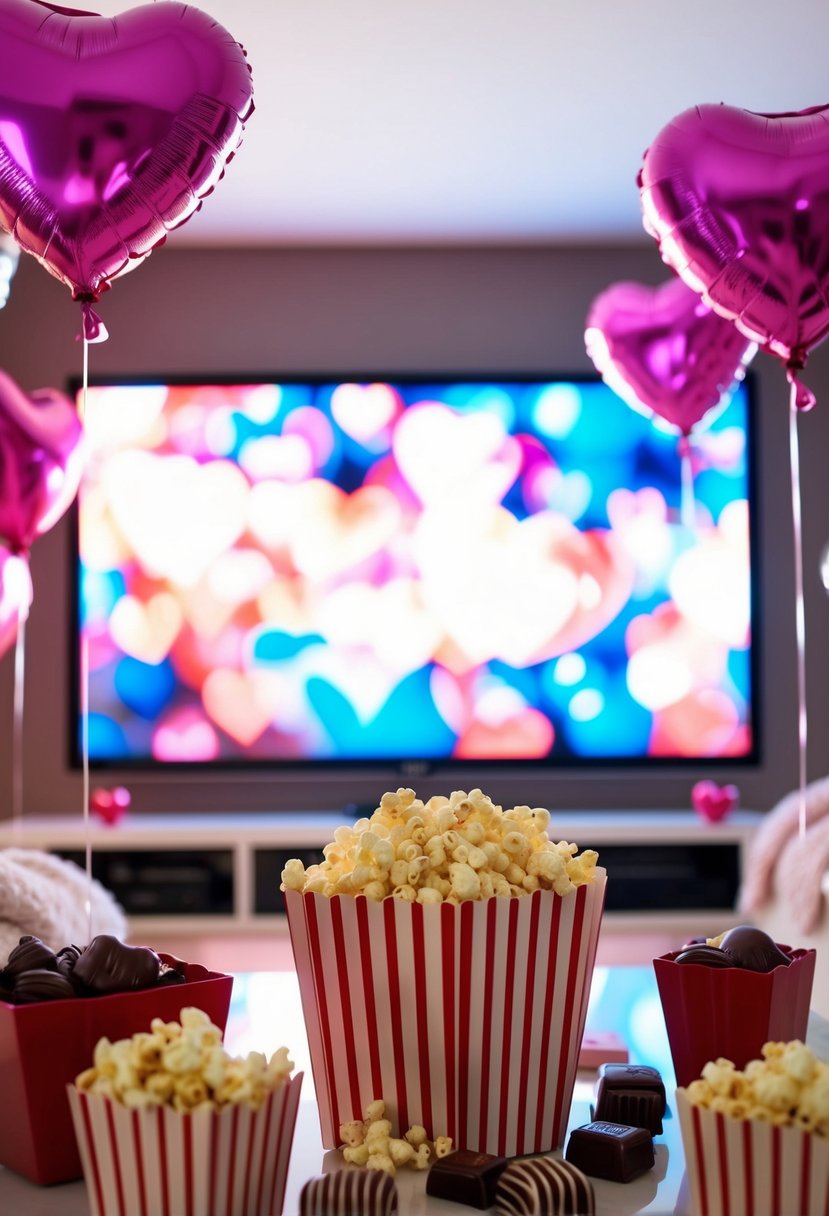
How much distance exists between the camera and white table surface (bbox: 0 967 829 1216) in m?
0.76

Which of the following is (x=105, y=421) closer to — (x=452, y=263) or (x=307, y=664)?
(x=307, y=664)

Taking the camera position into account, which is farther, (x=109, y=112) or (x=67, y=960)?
(x=109, y=112)

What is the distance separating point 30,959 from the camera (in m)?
0.83

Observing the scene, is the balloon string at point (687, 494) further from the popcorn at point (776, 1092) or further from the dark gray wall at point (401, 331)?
the popcorn at point (776, 1092)

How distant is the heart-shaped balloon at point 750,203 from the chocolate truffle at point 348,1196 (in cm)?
116

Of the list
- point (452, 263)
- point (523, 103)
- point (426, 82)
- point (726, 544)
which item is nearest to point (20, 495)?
point (426, 82)

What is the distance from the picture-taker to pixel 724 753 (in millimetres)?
4016

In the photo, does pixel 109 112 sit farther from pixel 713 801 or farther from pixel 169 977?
pixel 713 801

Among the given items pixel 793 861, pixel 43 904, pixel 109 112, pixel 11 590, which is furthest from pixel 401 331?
pixel 43 904

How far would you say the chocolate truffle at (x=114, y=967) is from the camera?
0.81 metres

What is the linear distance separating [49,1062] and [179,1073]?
151 mm

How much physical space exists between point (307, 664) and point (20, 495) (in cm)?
127

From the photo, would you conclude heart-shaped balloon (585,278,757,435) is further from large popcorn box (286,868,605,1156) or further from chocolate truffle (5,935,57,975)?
chocolate truffle (5,935,57,975)

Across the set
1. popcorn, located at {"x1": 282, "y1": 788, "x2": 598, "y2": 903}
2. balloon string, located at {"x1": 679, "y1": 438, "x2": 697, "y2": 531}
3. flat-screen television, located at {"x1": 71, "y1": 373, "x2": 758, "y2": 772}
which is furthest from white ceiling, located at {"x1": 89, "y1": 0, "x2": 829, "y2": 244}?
popcorn, located at {"x1": 282, "y1": 788, "x2": 598, "y2": 903}
